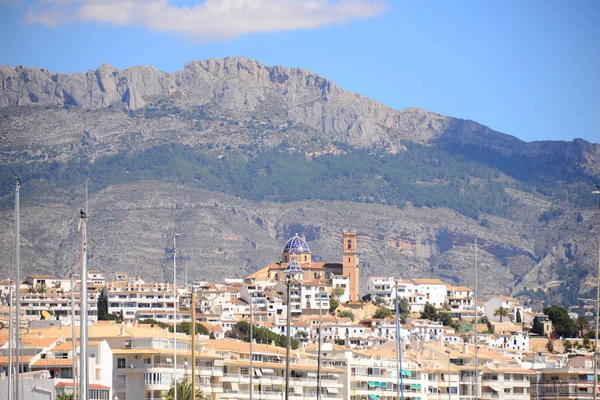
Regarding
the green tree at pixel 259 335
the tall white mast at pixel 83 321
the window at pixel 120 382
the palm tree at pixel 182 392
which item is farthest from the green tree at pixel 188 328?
Answer: the tall white mast at pixel 83 321

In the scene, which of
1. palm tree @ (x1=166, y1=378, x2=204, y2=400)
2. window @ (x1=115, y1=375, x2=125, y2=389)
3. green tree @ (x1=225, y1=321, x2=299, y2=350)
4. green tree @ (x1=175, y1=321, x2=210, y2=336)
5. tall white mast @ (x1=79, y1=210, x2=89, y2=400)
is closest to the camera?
tall white mast @ (x1=79, y1=210, x2=89, y2=400)

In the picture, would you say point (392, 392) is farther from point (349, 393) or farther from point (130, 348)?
point (130, 348)

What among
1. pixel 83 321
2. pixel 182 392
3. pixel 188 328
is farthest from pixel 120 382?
pixel 188 328

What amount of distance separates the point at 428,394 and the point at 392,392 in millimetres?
3203

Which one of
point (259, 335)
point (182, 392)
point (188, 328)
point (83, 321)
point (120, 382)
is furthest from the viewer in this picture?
point (259, 335)

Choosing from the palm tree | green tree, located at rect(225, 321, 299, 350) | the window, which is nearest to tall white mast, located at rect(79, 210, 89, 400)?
the palm tree

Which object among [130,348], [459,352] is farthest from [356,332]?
[130,348]

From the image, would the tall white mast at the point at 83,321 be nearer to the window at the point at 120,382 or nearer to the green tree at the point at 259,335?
the window at the point at 120,382

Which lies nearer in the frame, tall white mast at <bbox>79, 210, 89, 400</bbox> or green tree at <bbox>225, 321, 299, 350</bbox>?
tall white mast at <bbox>79, 210, 89, 400</bbox>

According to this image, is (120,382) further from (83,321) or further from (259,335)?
(259,335)

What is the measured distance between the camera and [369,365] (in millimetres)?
119375

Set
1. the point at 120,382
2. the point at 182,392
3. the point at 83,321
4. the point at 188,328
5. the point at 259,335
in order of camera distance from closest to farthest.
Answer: the point at 83,321 → the point at 182,392 → the point at 120,382 → the point at 188,328 → the point at 259,335

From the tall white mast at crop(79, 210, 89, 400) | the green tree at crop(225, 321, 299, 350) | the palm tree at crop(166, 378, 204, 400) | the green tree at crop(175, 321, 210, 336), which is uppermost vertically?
the tall white mast at crop(79, 210, 89, 400)

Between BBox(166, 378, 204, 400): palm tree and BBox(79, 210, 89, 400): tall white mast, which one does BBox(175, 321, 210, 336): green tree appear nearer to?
BBox(166, 378, 204, 400): palm tree
